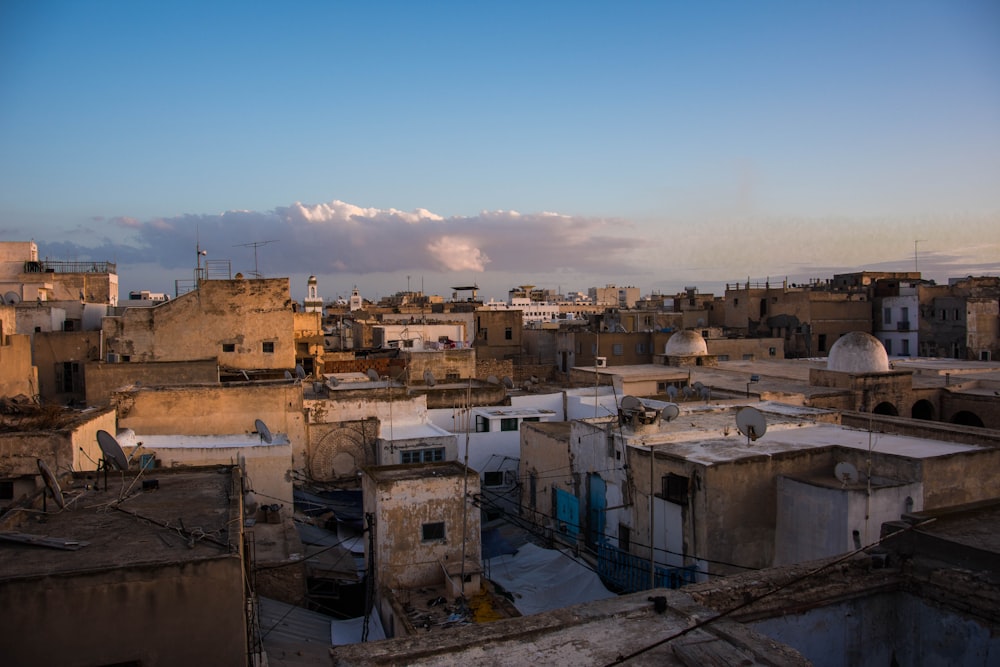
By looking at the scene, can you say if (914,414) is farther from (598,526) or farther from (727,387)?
(598,526)

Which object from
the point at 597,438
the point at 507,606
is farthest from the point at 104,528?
the point at 597,438

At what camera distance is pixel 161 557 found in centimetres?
675

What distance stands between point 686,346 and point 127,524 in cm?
2743

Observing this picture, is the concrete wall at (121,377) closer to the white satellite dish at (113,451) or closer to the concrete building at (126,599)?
the white satellite dish at (113,451)

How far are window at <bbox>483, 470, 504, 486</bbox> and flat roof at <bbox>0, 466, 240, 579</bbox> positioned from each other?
1167 cm

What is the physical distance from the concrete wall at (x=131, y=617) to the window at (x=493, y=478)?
15.2 meters

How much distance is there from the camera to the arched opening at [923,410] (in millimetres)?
24516

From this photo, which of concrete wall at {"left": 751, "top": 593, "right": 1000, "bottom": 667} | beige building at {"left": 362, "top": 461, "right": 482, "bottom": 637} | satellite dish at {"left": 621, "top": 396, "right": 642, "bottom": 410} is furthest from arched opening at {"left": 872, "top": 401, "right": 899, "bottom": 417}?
concrete wall at {"left": 751, "top": 593, "right": 1000, "bottom": 667}

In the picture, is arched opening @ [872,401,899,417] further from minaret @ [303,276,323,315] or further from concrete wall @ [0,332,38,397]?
minaret @ [303,276,323,315]

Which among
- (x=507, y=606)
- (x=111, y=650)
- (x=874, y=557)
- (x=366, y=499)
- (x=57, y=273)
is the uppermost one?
(x=57, y=273)

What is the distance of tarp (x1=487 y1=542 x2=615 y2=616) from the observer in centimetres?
1338

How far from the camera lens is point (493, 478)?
71.8ft

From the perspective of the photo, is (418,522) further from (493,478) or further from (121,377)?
(121,377)

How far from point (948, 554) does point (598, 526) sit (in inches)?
381
